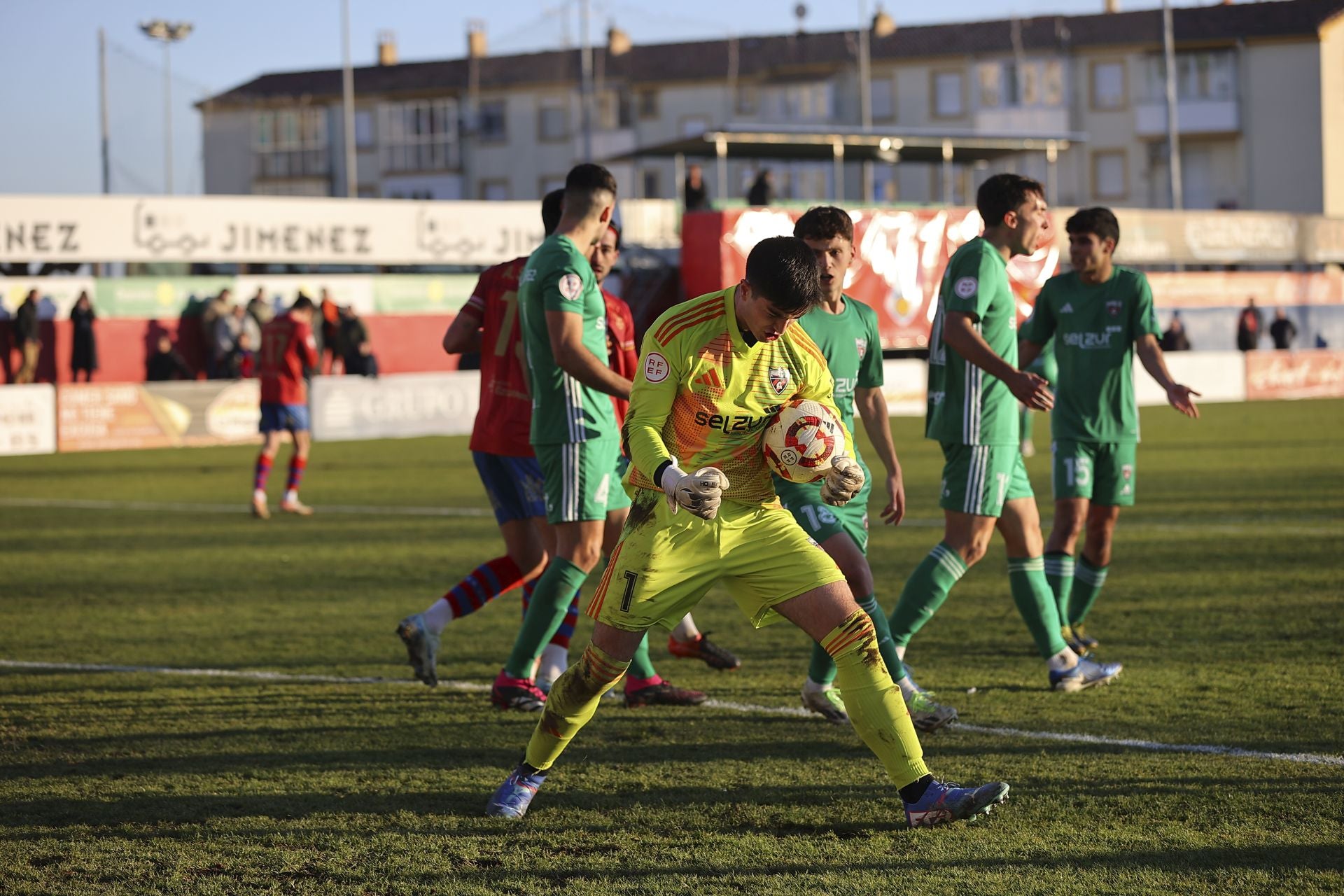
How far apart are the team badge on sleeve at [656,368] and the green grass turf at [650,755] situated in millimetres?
1394

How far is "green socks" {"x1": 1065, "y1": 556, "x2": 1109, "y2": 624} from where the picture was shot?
26.4 ft

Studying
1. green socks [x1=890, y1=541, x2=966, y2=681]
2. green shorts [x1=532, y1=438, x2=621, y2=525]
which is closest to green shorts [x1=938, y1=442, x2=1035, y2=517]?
green socks [x1=890, y1=541, x2=966, y2=681]

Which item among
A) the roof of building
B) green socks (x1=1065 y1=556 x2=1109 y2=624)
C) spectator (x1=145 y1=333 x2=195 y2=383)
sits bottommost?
green socks (x1=1065 y1=556 x2=1109 y2=624)

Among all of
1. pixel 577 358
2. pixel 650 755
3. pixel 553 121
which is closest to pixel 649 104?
pixel 553 121

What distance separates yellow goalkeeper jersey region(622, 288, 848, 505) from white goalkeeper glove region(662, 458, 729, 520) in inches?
10.0

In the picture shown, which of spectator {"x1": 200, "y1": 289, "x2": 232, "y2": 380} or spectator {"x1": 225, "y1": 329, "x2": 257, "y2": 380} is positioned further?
spectator {"x1": 200, "y1": 289, "x2": 232, "y2": 380}

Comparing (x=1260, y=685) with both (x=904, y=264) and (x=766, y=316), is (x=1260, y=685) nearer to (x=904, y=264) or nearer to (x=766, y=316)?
(x=766, y=316)

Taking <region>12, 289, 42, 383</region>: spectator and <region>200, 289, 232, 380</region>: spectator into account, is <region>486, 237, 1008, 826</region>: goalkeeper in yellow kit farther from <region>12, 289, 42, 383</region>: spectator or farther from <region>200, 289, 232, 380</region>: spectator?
<region>12, 289, 42, 383</region>: spectator

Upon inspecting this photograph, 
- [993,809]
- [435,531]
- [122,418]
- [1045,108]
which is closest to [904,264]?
[122,418]

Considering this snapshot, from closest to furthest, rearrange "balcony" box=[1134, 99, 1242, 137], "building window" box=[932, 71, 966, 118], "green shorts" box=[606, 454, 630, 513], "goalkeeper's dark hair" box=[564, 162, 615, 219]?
"goalkeeper's dark hair" box=[564, 162, 615, 219], "green shorts" box=[606, 454, 630, 513], "balcony" box=[1134, 99, 1242, 137], "building window" box=[932, 71, 966, 118]

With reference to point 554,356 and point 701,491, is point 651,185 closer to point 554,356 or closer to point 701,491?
point 554,356

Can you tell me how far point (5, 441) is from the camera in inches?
973

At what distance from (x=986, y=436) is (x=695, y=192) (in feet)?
91.6

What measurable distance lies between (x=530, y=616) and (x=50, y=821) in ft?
6.60
